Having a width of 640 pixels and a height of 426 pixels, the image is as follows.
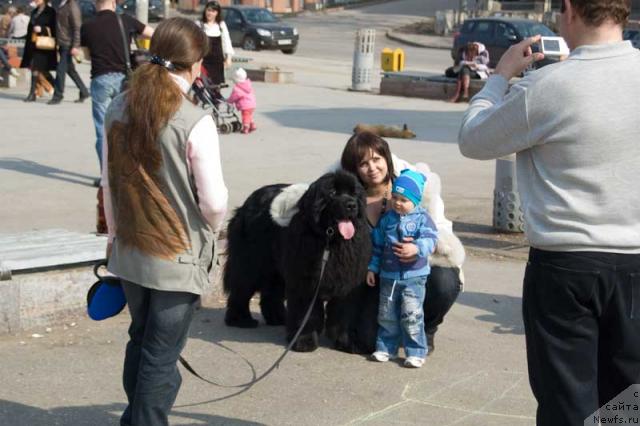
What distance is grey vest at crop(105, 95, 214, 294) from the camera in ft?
13.0

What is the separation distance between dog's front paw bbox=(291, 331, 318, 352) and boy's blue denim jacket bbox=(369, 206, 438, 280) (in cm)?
51

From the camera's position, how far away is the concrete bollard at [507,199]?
31.1 ft

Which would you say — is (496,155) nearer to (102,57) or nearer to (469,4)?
(102,57)

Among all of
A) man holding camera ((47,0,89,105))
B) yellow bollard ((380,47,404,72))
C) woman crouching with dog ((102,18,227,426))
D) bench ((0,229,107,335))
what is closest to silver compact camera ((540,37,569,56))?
woman crouching with dog ((102,18,227,426))

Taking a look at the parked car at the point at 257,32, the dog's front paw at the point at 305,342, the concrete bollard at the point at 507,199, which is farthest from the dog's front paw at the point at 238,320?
the parked car at the point at 257,32

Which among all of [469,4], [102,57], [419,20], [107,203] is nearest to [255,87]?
[102,57]

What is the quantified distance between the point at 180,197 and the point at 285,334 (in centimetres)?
244

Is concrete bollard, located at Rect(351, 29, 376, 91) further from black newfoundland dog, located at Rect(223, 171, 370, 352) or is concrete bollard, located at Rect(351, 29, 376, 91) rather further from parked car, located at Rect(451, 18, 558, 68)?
black newfoundland dog, located at Rect(223, 171, 370, 352)

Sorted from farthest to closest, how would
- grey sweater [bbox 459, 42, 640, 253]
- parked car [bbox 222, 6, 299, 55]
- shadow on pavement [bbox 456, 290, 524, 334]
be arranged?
parked car [bbox 222, 6, 299, 55], shadow on pavement [bbox 456, 290, 524, 334], grey sweater [bbox 459, 42, 640, 253]

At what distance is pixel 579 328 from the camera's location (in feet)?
11.0

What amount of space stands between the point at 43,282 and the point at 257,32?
33281 mm

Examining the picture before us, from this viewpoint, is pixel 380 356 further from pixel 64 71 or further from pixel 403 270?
pixel 64 71

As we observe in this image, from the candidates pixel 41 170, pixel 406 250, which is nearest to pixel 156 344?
pixel 406 250

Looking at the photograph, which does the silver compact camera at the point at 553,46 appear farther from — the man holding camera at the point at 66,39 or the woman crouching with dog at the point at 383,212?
the man holding camera at the point at 66,39
